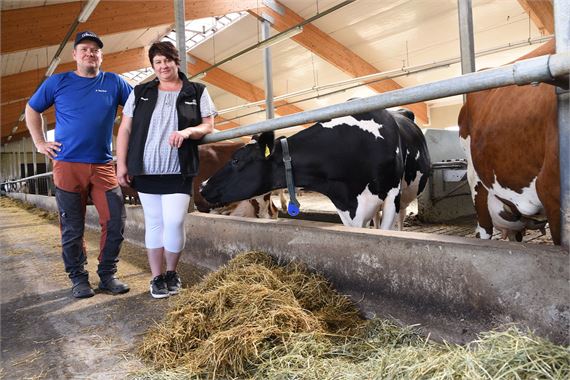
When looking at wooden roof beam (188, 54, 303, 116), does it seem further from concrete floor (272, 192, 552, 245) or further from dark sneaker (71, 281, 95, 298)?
dark sneaker (71, 281, 95, 298)

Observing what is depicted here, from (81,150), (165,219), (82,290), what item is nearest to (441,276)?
(165,219)

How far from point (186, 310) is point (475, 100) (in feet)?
7.04

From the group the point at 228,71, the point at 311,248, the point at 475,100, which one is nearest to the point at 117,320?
the point at 311,248

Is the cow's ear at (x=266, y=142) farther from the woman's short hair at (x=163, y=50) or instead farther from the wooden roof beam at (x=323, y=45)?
the wooden roof beam at (x=323, y=45)

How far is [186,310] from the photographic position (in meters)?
1.95

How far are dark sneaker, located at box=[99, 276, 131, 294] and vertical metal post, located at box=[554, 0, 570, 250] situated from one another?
242cm

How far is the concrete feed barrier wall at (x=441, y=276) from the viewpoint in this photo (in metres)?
1.44

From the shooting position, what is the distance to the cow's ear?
314 centimetres

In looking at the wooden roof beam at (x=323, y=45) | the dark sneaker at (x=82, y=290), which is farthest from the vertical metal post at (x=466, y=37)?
the wooden roof beam at (x=323, y=45)

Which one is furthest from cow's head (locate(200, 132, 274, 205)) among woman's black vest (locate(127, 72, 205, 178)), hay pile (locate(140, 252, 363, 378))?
hay pile (locate(140, 252, 363, 378))

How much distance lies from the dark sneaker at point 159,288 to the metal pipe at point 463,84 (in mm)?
Answer: 1245

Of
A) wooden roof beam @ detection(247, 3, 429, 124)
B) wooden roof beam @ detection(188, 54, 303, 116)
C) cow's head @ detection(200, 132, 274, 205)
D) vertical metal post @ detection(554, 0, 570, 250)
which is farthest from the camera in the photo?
wooden roof beam @ detection(188, 54, 303, 116)

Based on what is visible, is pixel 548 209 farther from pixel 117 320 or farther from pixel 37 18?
pixel 37 18

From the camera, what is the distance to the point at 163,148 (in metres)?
2.57
